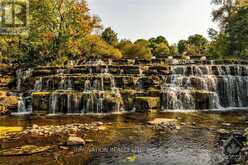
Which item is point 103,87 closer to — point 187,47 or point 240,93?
point 240,93

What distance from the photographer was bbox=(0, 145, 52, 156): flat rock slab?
43.4ft

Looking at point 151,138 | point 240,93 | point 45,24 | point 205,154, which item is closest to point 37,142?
point 151,138

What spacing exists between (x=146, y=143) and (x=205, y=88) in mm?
16042

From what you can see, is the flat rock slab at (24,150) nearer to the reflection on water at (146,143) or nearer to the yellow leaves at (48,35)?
the reflection on water at (146,143)

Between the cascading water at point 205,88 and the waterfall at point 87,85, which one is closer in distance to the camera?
the cascading water at point 205,88

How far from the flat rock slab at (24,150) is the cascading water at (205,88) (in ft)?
47.2

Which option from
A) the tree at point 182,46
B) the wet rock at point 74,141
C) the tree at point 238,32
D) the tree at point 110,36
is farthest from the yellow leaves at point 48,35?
the tree at point 182,46

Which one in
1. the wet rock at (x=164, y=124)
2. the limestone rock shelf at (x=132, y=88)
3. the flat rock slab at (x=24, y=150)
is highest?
the limestone rock shelf at (x=132, y=88)

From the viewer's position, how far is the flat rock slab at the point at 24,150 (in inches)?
521

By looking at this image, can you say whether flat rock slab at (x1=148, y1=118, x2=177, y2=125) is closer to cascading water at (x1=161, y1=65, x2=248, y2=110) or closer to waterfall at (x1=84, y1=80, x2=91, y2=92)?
cascading water at (x1=161, y1=65, x2=248, y2=110)

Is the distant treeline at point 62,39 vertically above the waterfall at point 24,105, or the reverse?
the distant treeline at point 62,39

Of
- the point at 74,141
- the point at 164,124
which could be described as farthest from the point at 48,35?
the point at 74,141

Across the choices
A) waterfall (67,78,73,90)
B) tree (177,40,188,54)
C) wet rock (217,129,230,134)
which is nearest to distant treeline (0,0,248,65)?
waterfall (67,78,73,90)

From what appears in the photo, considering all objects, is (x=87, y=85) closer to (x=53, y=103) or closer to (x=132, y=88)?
(x=53, y=103)
